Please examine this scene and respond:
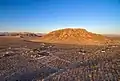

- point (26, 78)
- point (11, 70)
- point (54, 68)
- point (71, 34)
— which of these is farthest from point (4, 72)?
point (71, 34)

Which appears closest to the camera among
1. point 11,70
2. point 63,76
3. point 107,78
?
point 107,78

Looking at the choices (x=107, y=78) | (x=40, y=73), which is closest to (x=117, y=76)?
(x=107, y=78)

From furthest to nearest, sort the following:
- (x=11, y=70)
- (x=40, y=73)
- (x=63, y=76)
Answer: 1. (x=11, y=70)
2. (x=40, y=73)
3. (x=63, y=76)

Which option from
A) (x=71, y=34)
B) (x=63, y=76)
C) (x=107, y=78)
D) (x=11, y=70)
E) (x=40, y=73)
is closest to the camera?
(x=107, y=78)

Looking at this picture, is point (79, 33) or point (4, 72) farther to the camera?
point (79, 33)

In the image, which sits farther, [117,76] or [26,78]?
[26,78]

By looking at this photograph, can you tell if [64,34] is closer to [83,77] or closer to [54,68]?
[54,68]

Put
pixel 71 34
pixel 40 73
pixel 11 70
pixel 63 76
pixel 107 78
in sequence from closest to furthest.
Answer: pixel 107 78
pixel 63 76
pixel 40 73
pixel 11 70
pixel 71 34

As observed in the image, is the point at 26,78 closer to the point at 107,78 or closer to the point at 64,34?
the point at 107,78
